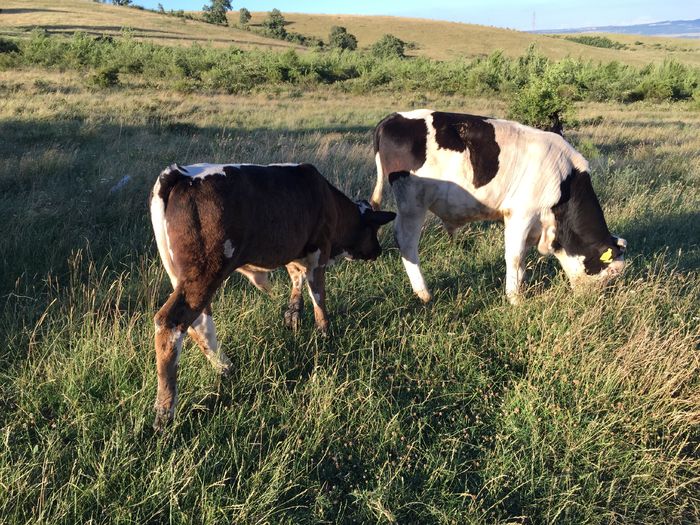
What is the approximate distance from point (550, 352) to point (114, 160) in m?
7.93

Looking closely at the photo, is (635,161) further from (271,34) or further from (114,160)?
(271,34)

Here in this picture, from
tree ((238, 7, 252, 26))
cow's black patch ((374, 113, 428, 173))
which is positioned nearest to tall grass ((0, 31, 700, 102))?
cow's black patch ((374, 113, 428, 173))

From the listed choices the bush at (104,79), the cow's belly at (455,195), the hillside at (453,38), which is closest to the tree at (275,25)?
the hillside at (453,38)

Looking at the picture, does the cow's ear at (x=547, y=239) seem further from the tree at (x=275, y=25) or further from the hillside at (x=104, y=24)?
the tree at (x=275, y=25)

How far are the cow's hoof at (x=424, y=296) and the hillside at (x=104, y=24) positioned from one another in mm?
55887

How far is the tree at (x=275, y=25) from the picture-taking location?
83250 millimetres

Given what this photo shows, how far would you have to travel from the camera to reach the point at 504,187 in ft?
17.1

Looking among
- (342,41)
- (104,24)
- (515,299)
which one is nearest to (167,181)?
(515,299)

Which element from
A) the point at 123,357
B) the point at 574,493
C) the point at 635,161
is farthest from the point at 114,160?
the point at 635,161

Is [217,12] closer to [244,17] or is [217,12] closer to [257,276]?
[244,17]

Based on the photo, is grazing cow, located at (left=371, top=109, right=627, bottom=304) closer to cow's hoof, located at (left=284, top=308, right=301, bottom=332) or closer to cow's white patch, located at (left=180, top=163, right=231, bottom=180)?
cow's hoof, located at (left=284, top=308, right=301, bottom=332)

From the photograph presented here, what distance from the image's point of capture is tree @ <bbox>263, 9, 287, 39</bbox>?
273 feet

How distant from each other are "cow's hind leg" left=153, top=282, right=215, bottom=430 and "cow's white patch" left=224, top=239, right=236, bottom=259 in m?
0.29

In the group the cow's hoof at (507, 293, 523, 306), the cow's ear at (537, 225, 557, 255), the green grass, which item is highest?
the cow's ear at (537, 225, 557, 255)
